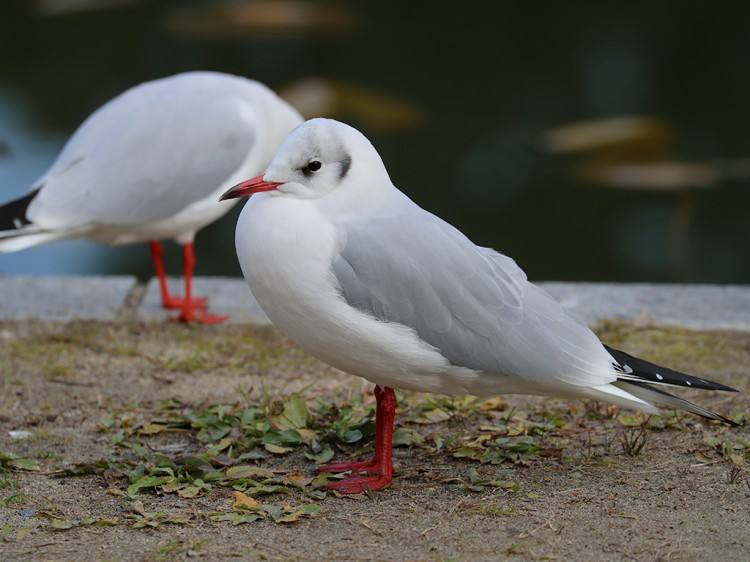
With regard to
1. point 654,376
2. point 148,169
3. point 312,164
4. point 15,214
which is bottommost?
point 654,376

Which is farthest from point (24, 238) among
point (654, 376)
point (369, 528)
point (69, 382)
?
point (654, 376)

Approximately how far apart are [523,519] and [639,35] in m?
9.09

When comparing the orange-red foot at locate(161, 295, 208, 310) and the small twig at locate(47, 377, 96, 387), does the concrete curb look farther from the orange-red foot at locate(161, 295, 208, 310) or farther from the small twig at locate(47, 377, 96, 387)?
the small twig at locate(47, 377, 96, 387)

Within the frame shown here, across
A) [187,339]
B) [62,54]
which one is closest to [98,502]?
[187,339]

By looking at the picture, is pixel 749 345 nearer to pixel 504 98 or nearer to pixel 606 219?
pixel 606 219

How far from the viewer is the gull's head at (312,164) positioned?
2.93 m

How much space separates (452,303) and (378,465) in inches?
18.8

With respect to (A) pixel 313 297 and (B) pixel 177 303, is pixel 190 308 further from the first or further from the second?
(A) pixel 313 297

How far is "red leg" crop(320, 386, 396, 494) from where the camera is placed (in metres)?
2.96

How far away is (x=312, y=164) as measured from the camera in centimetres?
295

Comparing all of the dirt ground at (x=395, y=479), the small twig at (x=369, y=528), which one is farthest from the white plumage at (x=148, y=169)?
the small twig at (x=369, y=528)

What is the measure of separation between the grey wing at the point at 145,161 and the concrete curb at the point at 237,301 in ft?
1.19

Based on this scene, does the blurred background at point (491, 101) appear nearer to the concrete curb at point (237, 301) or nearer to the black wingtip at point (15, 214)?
the concrete curb at point (237, 301)

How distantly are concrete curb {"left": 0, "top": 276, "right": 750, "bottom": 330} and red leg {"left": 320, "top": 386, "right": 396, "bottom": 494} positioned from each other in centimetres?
152
